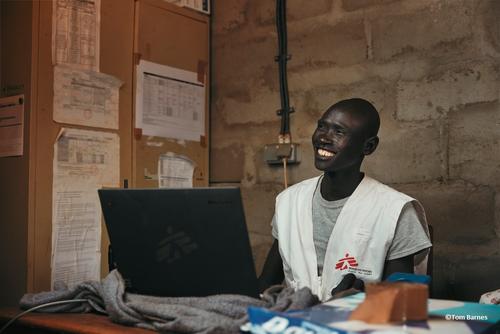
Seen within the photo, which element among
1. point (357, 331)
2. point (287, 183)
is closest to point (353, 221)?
point (287, 183)

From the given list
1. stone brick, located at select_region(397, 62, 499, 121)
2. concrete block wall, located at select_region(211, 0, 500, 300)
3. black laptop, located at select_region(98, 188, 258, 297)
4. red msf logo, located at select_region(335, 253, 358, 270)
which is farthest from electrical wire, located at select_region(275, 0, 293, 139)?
black laptop, located at select_region(98, 188, 258, 297)

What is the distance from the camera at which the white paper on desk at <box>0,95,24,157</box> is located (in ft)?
7.29

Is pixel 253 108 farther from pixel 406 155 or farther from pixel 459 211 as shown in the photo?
pixel 459 211

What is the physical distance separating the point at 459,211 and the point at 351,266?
22.9 inches

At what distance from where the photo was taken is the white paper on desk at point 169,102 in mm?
2641

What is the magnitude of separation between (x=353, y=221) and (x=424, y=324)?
A: 0.94m

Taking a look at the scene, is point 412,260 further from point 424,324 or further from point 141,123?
point 141,123

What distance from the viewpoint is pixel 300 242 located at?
2037 mm

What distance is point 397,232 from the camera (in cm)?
190

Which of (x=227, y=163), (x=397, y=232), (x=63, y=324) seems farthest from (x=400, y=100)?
(x=63, y=324)

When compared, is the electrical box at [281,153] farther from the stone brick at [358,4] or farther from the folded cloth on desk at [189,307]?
the folded cloth on desk at [189,307]

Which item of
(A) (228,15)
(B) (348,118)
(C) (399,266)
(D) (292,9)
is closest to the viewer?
(C) (399,266)

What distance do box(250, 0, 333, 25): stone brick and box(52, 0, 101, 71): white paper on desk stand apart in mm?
816

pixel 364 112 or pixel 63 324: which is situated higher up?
pixel 364 112
